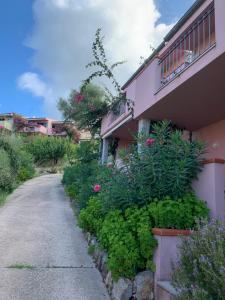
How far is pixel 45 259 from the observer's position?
18.7 feet

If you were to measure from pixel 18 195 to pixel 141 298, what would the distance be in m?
11.0

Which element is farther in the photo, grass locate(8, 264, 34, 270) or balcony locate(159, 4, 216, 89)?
balcony locate(159, 4, 216, 89)

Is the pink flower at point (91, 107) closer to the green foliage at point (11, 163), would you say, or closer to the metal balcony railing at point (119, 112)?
the metal balcony railing at point (119, 112)

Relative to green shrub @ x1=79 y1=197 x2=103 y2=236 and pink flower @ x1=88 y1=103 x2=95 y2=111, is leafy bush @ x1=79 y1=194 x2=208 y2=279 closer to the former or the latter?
green shrub @ x1=79 y1=197 x2=103 y2=236

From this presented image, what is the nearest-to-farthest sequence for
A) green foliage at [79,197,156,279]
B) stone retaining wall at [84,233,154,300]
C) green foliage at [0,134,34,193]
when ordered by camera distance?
stone retaining wall at [84,233,154,300]
green foliage at [79,197,156,279]
green foliage at [0,134,34,193]

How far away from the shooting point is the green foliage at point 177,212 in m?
4.09

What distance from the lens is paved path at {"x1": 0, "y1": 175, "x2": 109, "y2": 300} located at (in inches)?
173

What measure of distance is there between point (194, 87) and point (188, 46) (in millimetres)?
2029

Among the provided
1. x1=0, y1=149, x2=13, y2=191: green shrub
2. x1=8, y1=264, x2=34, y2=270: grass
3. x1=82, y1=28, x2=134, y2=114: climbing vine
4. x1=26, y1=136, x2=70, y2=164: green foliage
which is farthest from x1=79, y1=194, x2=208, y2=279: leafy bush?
x1=26, y1=136, x2=70, y2=164: green foliage

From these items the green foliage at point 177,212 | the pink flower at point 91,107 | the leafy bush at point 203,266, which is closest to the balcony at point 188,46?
the green foliage at point 177,212

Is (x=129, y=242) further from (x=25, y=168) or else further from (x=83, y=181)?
(x=25, y=168)

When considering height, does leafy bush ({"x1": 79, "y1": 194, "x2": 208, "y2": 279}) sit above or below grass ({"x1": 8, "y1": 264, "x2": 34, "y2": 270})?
above

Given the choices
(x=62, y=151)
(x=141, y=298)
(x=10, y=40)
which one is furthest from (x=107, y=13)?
(x=62, y=151)

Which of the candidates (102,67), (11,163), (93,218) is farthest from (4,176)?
(93,218)
